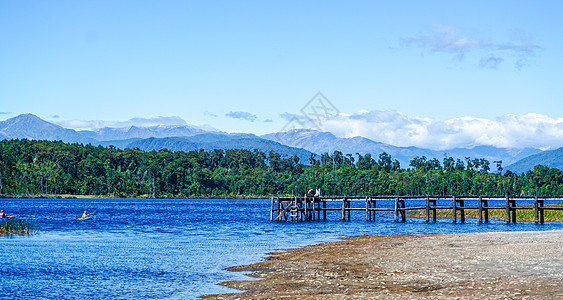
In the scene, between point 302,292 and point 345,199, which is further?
point 345,199

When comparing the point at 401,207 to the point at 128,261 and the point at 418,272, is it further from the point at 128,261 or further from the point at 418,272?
the point at 418,272

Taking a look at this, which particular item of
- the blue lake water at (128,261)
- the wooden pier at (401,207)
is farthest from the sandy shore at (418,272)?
the wooden pier at (401,207)

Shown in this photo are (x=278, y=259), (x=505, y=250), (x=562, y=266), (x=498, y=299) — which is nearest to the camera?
(x=498, y=299)

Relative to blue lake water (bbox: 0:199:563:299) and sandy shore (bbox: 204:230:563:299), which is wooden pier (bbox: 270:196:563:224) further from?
sandy shore (bbox: 204:230:563:299)

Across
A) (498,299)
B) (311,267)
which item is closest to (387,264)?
(311,267)

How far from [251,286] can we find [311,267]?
4.47 meters

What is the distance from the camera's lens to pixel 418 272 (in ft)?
79.8

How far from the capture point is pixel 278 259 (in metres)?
32.6

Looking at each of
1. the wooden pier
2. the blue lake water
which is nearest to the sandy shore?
the blue lake water

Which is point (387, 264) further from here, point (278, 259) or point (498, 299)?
point (498, 299)

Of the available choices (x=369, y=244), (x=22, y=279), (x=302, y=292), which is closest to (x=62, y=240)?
(x=22, y=279)

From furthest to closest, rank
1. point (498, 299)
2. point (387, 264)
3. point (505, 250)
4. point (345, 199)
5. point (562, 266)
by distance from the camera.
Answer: point (345, 199)
point (505, 250)
point (387, 264)
point (562, 266)
point (498, 299)

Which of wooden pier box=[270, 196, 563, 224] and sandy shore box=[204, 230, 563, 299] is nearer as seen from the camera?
sandy shore box=[204, 230, 563, 299]

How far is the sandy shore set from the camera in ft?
65.3
